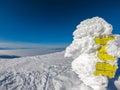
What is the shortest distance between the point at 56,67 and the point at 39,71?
102 centimetres

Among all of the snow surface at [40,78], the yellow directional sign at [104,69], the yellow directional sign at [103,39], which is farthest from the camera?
the snow surface at [40,78]

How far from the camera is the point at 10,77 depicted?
7.44m

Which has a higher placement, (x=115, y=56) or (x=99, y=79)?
(x=115, y=56)

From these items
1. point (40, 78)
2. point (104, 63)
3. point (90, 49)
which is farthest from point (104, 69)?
point (40, 78)

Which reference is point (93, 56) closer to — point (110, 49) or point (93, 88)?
point (110, 49)

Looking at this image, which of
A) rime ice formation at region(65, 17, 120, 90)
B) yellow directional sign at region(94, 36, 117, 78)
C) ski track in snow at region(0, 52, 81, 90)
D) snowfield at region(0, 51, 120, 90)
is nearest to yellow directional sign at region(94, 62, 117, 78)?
yellow directional sign at region(94, 36, 117, 78)

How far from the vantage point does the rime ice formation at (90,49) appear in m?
6.45

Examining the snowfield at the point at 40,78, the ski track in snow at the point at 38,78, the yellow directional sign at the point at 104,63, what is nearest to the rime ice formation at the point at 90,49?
the yellow directional sign at the point at 104,63

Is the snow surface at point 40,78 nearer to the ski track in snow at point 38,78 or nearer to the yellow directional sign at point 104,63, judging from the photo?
the ski track in snow at point 38,78

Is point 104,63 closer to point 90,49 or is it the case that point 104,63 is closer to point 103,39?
point 90,49

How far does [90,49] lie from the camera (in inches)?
268

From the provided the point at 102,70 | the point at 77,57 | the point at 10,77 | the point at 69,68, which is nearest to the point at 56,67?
the point at 69,68

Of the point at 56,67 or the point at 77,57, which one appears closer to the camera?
the point at 77,57

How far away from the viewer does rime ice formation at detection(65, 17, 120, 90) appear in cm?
645
